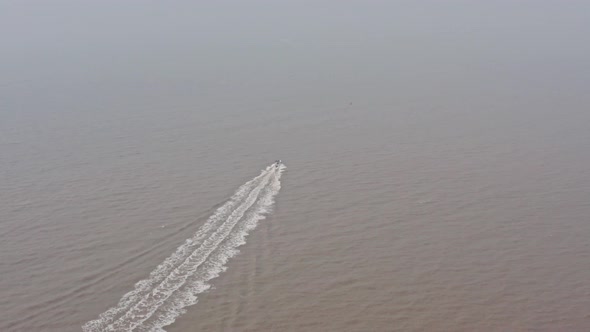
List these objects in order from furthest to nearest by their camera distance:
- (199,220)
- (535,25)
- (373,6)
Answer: (373,6), (535,25), (199,220)

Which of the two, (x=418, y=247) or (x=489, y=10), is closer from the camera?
(x=418, y=247)

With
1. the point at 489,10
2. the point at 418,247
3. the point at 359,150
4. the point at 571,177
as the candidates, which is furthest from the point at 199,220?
the point at 489,10

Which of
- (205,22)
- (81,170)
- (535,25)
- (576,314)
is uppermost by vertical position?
(205,22)

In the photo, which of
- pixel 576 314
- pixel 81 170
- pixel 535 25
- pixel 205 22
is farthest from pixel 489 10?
pixel 576 314

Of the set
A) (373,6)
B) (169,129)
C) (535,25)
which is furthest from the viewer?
(373,6)

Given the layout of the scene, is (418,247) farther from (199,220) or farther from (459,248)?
(199,220)

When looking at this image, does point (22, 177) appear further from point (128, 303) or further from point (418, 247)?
point (418, 247)

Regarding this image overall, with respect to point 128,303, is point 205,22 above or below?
above
